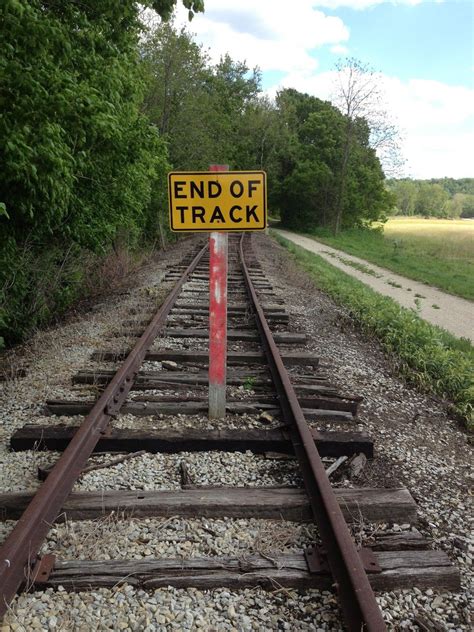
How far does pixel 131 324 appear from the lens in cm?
681

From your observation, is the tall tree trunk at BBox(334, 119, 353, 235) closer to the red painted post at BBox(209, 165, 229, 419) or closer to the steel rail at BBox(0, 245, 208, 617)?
the red painted post at BBox(209, 165, 229, 419)

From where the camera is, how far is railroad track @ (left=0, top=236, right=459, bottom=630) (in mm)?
2328

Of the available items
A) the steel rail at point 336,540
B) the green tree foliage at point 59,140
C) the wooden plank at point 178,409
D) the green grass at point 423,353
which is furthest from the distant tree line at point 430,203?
the steel rail at point 336,540

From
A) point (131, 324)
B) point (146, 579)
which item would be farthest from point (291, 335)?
→ point (146, 579)

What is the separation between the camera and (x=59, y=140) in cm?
525

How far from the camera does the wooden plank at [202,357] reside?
5469mm

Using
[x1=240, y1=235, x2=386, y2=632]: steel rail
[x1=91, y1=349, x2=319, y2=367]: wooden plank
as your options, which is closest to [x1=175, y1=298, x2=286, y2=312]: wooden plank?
[x1=91, y1=349, x2=319, y2=367]: wooden plank

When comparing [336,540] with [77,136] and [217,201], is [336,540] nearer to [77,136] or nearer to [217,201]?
[217,201]

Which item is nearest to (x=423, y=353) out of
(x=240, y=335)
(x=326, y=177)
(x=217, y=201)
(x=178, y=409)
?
(x=240, y=335)

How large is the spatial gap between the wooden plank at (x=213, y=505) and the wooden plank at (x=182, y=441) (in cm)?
62

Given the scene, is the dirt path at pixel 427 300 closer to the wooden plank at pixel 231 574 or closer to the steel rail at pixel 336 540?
the steel rail at pixel 336 540

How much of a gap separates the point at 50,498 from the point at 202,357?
2.93 m

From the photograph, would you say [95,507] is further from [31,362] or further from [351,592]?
[31,362]

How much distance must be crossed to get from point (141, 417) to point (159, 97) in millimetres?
20799
